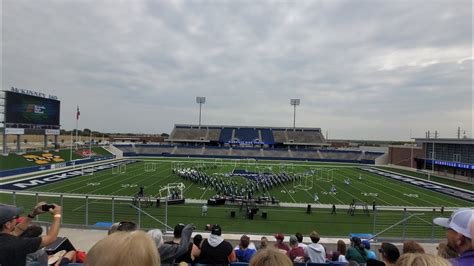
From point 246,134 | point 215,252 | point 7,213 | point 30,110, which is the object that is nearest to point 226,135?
point 246,134

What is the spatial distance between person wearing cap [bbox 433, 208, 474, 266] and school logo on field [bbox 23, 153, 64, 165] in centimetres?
4492

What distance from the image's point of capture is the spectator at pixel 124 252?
1.51 metres

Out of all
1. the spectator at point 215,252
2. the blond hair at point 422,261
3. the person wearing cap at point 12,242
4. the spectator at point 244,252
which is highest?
the blond hair at point 422,261

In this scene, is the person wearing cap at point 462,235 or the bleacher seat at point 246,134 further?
the bleacher seat at point 246,134

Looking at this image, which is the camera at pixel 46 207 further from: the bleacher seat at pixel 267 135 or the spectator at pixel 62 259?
the bleacher seat at pixel 267 135

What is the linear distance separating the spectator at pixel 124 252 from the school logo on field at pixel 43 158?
44.3m

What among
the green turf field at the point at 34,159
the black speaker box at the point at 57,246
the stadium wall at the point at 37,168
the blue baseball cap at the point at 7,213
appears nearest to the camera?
the blue baseball cap at the point at 7,213

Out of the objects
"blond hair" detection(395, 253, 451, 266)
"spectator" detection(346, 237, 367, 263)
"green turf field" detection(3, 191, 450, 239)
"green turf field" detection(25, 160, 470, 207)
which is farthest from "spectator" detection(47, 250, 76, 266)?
"green turf field" detection(25, 160, 470, 207)

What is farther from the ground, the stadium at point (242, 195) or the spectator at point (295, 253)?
the spectator at point (295, 253)

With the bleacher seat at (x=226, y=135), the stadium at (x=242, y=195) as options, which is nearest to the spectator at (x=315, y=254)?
the stadium at (x=242, y=195)

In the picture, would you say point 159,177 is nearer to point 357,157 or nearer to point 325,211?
point 325,211

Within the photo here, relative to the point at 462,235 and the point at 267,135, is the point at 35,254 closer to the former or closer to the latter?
the point at 462,235

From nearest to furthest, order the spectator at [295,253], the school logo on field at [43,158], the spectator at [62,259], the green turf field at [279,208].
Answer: the spectator at [62,259] → the spectator at [295,253] → the green turf field at [279,208] → the school logo on field at [43,158]

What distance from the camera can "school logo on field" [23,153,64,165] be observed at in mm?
38844
